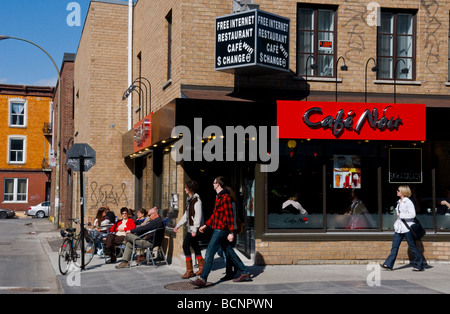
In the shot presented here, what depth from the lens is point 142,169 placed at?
19250 mm

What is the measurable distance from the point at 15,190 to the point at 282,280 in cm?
4327

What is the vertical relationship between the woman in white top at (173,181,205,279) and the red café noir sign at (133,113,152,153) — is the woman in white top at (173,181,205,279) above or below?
below

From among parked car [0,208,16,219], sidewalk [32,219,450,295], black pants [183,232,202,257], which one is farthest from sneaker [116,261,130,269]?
parked car [0,208,16,219]

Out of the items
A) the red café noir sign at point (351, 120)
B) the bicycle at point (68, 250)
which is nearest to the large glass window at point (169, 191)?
the bicycle at point (68, 250)

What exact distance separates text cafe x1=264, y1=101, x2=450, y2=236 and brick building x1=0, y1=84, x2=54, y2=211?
3966cm

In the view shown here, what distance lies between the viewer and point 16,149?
165 ft

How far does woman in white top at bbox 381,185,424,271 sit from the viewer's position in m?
11.7

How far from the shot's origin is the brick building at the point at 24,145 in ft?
162

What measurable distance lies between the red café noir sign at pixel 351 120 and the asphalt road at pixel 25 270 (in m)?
5.72

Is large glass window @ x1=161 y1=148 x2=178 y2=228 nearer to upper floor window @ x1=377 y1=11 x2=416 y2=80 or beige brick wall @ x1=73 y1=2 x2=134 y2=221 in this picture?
beige brick wall @ x1=73 y1=2 x2=134 y2=221

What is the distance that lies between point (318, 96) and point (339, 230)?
3.00m

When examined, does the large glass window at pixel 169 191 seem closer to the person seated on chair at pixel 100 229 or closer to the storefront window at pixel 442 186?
the person seated on chair at pixel 100 229
